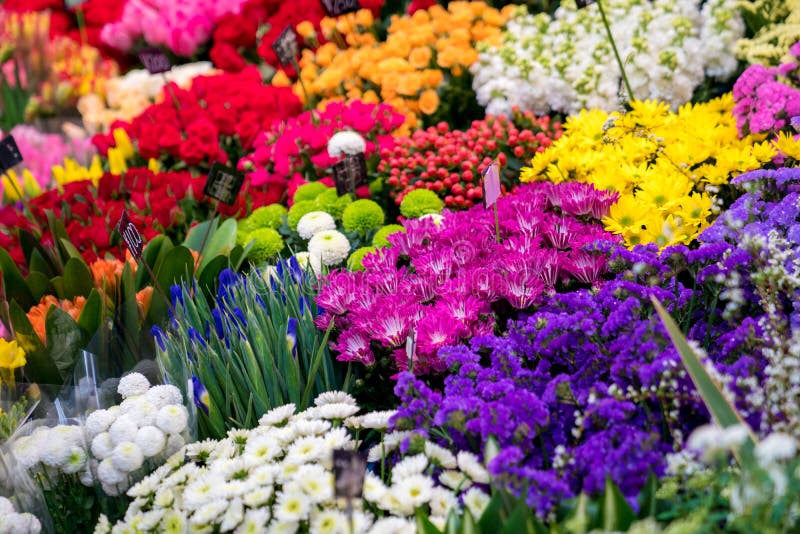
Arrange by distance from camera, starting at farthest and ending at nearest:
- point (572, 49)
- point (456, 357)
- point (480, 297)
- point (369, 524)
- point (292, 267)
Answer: point (572, 49)
point (292, 267)
point (480, 297)
point (456, 357)
point (369, 524)

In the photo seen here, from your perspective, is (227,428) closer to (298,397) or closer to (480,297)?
(298,397)

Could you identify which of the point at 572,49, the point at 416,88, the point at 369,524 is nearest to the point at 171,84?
the point at 416,88

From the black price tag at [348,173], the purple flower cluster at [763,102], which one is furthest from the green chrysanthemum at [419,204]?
the purple flower cluster at [763,102]

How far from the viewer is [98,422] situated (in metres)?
1.69

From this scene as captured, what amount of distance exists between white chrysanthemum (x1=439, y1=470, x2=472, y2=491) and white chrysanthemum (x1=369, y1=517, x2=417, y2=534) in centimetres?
12

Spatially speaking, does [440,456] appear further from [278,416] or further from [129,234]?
[129,234]

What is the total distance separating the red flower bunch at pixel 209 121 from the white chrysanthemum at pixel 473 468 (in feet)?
7.98

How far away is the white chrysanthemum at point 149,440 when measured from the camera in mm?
1625

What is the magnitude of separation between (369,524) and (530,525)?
0.94 ft

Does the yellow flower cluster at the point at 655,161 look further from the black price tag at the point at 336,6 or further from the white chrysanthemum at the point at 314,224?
the black price tag at the point at 336,6

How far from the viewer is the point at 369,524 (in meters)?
1.34

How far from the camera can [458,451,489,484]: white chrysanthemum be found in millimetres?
1380

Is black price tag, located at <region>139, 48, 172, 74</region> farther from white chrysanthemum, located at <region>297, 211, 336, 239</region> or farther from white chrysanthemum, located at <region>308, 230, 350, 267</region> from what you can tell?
white chrysanthemum, located at <region>308, 230, 350, 267</region>

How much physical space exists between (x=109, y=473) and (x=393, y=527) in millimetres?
655
